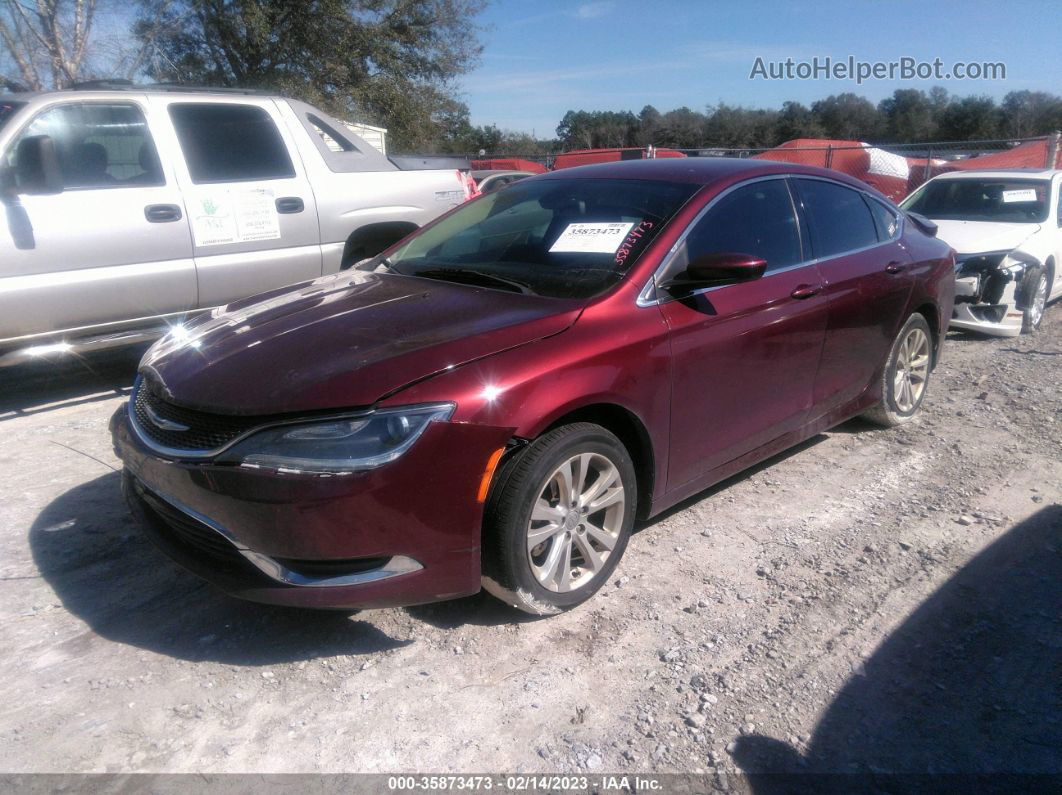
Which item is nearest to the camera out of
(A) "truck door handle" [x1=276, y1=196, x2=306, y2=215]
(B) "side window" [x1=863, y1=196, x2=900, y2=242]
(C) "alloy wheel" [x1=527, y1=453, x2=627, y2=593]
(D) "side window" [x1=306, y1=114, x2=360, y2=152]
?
(C) "alloy wheel" [x1=527, y1=453, x2=627, y2=593]

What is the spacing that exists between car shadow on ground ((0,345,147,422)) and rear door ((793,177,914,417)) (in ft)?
15.1

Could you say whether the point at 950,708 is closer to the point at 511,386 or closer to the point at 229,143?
the point at 511,386

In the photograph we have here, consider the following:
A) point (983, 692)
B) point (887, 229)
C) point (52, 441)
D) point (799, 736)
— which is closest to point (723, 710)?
point (799, 736)

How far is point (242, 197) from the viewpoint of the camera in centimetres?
579

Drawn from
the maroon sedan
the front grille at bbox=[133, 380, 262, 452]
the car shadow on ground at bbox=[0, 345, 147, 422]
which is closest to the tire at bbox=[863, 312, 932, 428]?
the maroon sedan

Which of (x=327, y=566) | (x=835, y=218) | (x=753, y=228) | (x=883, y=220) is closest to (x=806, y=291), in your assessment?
(x=753, y=228)

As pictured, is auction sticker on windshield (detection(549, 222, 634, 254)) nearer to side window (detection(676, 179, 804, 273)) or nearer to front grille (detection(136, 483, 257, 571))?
side window (detection(676, 179, 804, 273))

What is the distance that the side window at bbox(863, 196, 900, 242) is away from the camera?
470cm

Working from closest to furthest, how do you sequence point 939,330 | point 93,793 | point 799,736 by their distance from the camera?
1. point 93,793
2. point 799,736
3. point 939,330

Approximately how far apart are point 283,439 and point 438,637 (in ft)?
3.19

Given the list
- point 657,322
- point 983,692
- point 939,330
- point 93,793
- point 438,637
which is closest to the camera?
point 93,793

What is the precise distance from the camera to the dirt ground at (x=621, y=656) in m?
2.47

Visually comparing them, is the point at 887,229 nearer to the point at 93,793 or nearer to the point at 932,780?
the point at 932,780

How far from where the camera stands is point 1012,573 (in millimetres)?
3465
